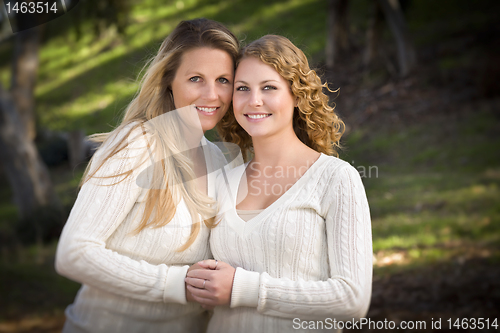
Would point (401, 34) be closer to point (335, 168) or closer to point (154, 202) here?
point (335, 168)

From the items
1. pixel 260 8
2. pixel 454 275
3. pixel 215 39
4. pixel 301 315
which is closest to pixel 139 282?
pixel 301 315

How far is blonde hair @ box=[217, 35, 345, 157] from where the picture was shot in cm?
176

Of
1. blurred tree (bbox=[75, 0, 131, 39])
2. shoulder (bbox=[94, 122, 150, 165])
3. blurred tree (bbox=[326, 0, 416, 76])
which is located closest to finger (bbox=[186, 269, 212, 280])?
shoulder (bbox=[94, 122, 150, 165])

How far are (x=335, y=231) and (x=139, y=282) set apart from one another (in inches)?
31.5

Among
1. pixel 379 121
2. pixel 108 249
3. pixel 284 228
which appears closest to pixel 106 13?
pixel 379 121

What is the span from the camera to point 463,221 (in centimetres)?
428

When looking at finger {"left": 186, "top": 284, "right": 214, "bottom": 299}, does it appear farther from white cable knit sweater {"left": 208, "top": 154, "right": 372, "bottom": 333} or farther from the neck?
the neck

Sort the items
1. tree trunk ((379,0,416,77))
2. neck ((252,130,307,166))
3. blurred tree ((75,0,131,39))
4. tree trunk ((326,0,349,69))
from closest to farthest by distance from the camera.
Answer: neck ((252,130,307,166)) < blurred tree ((75,0,131,39)) < tree trunk ((379,0,416,77)) < tree trunk ((326,0,349,69))

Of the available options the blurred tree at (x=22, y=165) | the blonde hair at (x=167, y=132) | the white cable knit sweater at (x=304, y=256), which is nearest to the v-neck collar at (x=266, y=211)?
the white cable knit sweater at (x=304, y=256)

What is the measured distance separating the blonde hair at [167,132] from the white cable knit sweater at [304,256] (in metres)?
0.24

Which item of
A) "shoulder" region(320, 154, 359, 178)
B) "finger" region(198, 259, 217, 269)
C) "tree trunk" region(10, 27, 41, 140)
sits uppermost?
"tree trunk" region(10, 27, 41, 140)

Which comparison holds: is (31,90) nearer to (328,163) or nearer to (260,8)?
(260,8)

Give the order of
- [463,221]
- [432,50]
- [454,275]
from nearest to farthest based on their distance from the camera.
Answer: [454,275], [463,221], [432,50]

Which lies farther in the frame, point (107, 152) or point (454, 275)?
point (454, 275)
